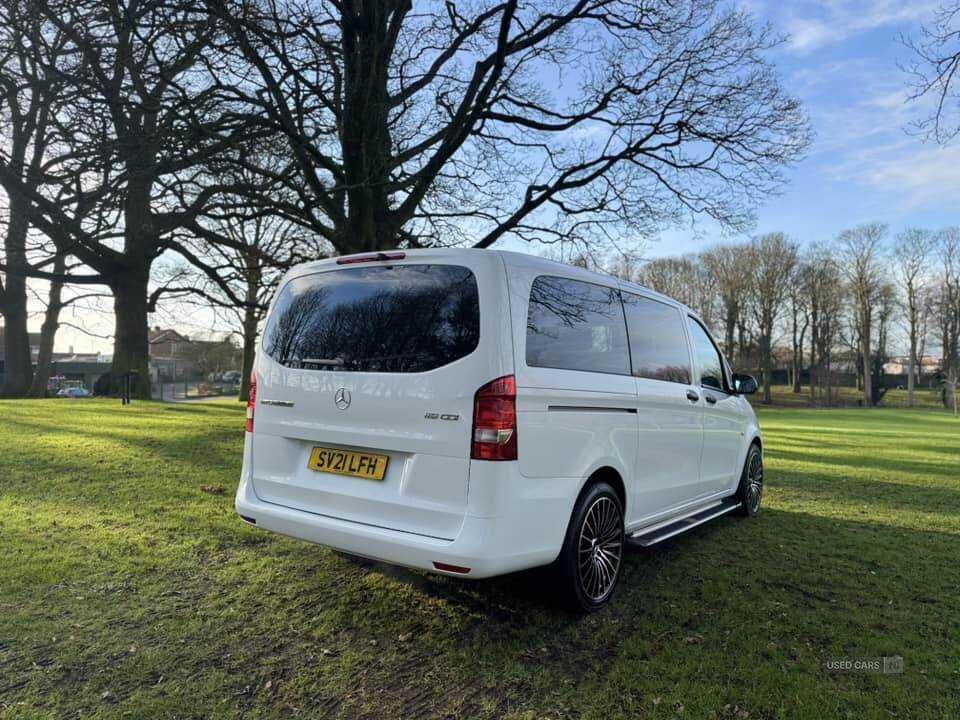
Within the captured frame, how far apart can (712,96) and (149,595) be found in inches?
483

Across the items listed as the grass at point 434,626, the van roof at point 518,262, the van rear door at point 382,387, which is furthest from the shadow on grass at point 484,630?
the van roof at point 518,262

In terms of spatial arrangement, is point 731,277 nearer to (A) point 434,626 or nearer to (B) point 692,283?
(B) point 692,283

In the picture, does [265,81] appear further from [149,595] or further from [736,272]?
[736,272]

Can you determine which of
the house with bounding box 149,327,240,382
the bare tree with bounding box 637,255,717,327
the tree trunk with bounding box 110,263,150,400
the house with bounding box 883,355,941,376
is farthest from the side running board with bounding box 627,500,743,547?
the house with bounding box 883,355,941,376

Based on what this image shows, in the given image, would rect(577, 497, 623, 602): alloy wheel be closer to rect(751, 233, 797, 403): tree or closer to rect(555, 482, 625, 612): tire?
rect(555, 482, 625, 612): tire

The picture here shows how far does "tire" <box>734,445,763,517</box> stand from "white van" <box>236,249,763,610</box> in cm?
219

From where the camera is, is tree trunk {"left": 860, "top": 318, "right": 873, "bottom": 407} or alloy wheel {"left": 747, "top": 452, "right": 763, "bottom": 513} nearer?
alloy wheel {"left": 747, "top": 452, "right": 763, "bottom": 513}

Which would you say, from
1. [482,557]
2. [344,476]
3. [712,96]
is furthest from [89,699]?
[712,96]

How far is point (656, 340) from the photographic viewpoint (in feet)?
15.8

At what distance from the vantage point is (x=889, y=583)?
4434 mm

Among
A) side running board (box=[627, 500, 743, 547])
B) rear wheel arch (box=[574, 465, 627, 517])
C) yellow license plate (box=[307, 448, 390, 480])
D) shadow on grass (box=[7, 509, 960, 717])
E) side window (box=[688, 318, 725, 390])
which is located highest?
side window (box=[688, 318, 725, 390])

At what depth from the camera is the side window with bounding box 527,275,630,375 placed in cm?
354

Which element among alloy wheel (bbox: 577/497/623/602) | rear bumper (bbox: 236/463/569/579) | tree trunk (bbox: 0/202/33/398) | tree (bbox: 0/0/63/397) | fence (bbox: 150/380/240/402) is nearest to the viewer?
rear bumper (bbox: 236/463/569/579)

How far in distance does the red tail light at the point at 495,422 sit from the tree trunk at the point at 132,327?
1937 centimetres
